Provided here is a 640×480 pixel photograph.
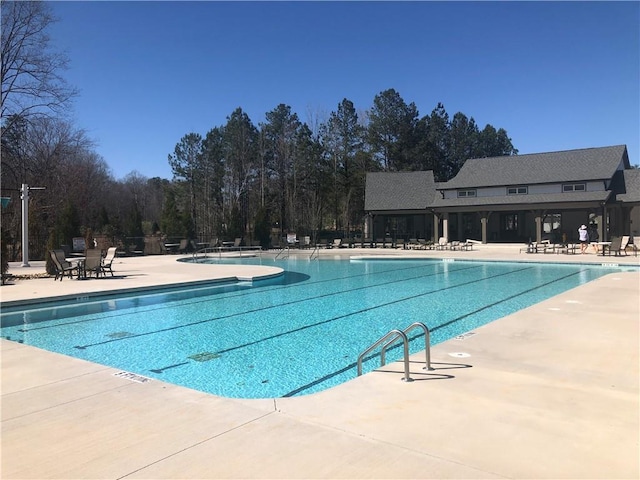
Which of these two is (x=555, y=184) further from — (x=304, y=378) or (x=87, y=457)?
(x=87, y=457)

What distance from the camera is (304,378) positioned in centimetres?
604

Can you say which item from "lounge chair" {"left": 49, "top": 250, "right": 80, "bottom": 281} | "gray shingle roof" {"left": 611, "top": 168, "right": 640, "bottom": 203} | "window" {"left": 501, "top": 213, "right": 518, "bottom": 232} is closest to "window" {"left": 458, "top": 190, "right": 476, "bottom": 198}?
"window" {"left": 501, "top": 213, "right": 518, "bottom": 232}

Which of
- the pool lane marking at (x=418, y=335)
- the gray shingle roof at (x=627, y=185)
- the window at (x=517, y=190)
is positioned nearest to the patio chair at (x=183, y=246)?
the pool lane marking at (x=418, y=335)

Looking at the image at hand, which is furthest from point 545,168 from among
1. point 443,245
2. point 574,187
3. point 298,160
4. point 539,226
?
point 298,160

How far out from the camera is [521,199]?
30984 mm

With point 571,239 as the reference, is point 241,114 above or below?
above

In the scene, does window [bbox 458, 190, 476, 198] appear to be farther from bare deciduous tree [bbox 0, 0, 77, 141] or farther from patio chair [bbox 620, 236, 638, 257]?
bare deciduous tree [bbox 0, 0, 77, 141]

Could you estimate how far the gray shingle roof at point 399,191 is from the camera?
36156 millimetres

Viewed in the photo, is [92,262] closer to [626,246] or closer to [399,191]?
[626,246]

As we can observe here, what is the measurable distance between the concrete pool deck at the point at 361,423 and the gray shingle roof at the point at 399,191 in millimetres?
30848

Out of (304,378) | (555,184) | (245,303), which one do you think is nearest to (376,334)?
(304,378)

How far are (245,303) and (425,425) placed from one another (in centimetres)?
838

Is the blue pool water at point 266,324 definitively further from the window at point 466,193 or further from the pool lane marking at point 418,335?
the window at point 466,193

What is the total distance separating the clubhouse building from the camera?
29.4 metres
